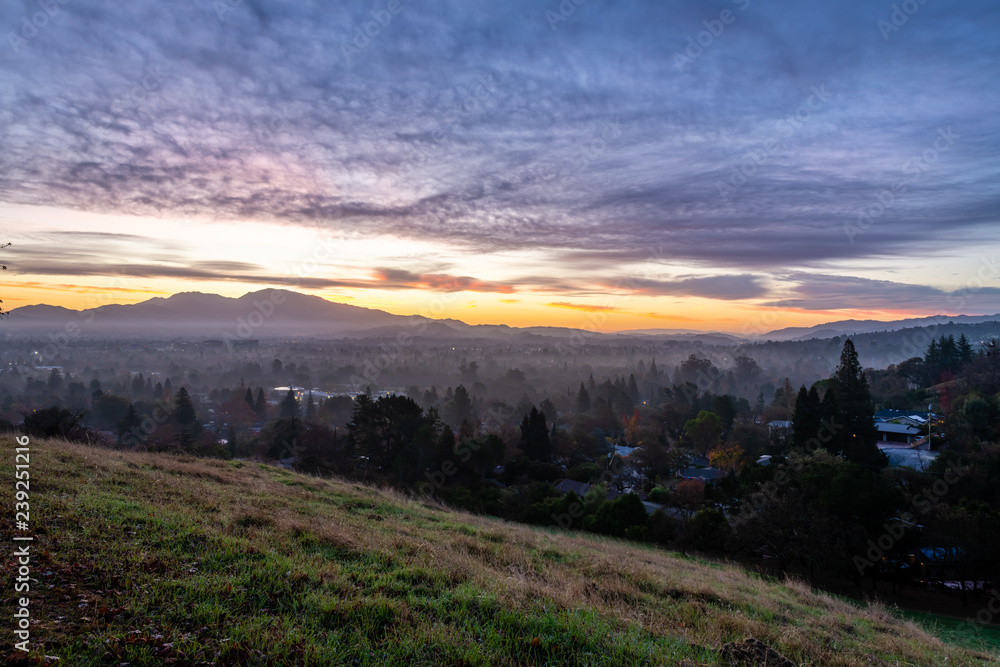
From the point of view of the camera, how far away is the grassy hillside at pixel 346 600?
4234mm

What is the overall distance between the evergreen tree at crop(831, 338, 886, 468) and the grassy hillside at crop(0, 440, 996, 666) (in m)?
28.1

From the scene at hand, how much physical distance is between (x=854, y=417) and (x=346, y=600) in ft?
132

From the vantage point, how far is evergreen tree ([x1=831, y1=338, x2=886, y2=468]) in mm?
31531

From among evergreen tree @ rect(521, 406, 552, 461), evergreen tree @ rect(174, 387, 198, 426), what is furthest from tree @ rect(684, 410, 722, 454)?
evergreen tree @ rect(174, 387, 198, 426)

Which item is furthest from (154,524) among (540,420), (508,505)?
(540,420)

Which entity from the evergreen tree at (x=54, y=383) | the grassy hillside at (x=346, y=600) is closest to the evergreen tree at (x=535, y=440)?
the grassy hillside at (x=346, y=600)

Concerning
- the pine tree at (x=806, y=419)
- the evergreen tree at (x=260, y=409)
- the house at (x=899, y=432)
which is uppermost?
the pine tree at (x=806, y=419)

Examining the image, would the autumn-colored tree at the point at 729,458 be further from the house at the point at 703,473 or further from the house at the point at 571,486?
the house at the point at 571,486

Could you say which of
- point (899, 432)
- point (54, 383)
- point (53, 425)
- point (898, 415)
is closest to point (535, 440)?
point (53, 425)

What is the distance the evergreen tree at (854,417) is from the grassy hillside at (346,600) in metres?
28.1

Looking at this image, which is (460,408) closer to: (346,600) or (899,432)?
(899,432)

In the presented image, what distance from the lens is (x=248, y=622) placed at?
4.50 m

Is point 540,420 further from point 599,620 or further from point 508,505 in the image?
point 599,620

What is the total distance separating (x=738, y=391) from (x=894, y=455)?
90445 mm
